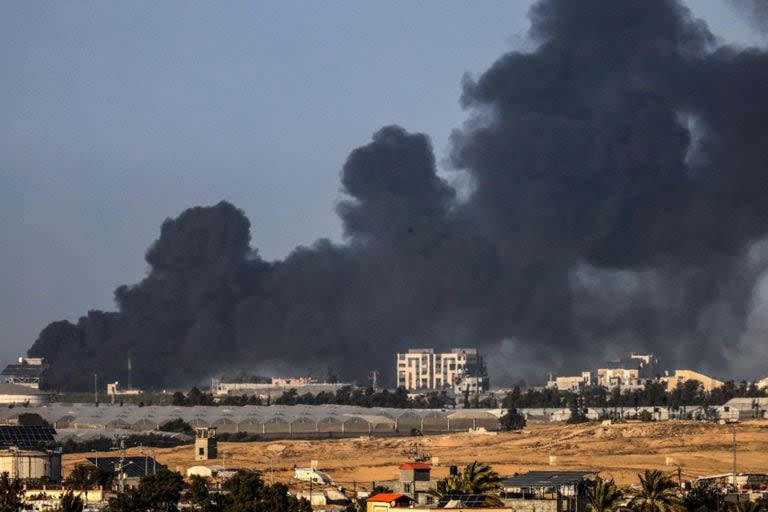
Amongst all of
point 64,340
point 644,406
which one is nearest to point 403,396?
point 644,406

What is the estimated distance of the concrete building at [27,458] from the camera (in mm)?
72312

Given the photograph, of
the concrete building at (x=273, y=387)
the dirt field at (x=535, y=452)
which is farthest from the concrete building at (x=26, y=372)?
the dirt field at (x=535, y=452)

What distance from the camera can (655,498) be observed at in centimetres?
4984

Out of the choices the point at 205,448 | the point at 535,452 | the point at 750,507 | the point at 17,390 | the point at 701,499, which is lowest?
the point at 750,507

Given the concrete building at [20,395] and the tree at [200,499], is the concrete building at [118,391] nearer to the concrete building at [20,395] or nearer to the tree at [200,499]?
the concrete building at [20,395]

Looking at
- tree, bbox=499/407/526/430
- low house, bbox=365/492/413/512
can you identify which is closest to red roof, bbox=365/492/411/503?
low house, bbox=365/492/413/512

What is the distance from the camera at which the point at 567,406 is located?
141625 mm

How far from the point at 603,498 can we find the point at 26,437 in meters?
37.3

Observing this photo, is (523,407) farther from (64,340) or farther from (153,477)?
(153,477)

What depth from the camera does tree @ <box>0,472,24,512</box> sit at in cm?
5663

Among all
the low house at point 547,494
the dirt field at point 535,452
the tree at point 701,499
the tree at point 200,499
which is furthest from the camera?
the dirt field at point 535,452

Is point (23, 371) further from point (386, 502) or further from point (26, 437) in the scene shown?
point (386, 502)

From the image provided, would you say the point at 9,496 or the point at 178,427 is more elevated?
the point at 178,427

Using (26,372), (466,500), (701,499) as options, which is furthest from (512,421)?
(26,372)
